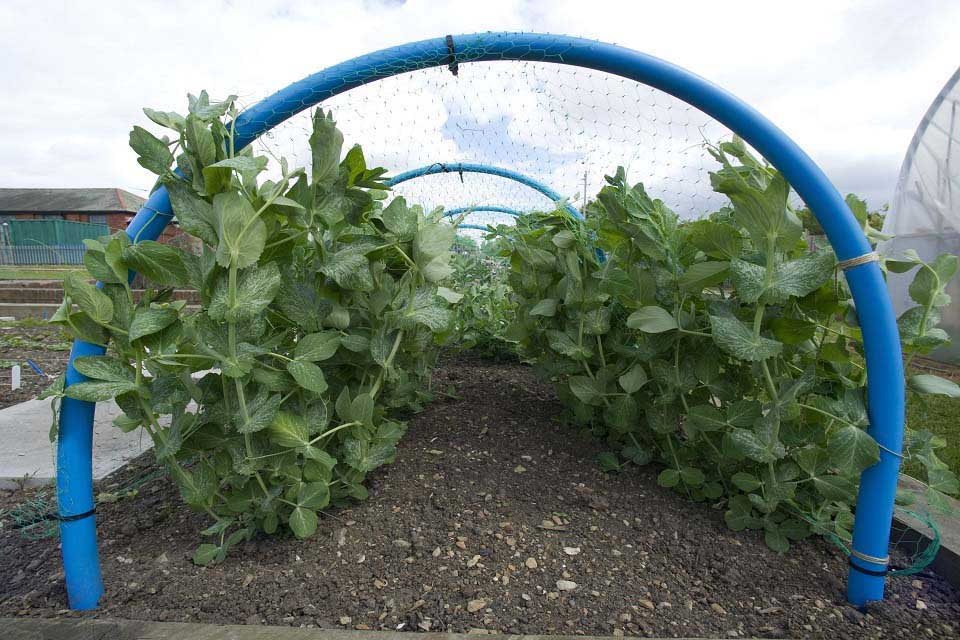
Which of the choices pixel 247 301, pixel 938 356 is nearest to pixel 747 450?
pixel 247 301

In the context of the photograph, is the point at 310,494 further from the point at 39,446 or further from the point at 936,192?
the point at 936,192

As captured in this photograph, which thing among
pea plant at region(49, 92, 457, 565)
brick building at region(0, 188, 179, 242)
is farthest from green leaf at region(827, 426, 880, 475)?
brick building at region(0, 188, 179, 242)

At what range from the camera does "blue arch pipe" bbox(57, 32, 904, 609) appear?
120cm

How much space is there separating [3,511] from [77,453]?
95 centimetres

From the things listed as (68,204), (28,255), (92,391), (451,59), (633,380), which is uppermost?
(68,204)

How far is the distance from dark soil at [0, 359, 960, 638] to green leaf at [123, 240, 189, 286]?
0.80 meters

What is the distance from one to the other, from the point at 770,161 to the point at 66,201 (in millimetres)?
39217

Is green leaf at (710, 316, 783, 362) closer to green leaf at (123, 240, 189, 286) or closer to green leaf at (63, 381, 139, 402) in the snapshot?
green leaf at (123, 240, 189, 286)

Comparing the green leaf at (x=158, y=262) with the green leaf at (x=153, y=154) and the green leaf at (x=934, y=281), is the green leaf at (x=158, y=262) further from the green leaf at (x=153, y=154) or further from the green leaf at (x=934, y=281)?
the green leaf at (x=934, y=281)

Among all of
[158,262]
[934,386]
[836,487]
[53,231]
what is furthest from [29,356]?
[53,231]

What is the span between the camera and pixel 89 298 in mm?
1180

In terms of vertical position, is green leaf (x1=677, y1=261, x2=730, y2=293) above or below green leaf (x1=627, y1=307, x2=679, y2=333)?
above

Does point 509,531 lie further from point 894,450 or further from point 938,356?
point 938,356

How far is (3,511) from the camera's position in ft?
5.92
